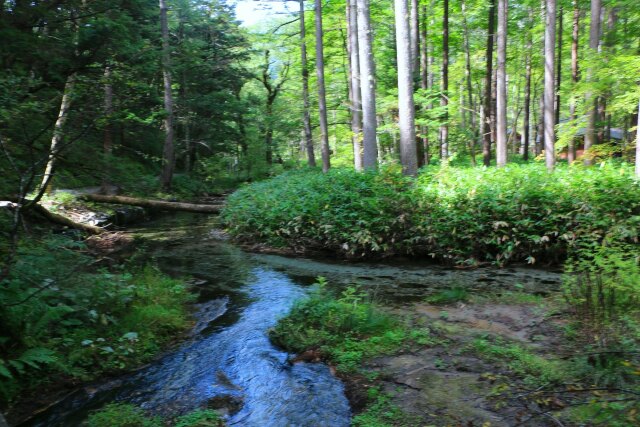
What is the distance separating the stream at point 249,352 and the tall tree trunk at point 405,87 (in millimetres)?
4035

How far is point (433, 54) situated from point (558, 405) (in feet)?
75.0

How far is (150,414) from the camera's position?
159 inches

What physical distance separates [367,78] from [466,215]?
5.98 metres

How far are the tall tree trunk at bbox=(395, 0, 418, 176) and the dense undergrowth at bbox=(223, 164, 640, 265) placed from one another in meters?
0.80

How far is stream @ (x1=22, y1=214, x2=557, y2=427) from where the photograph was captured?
4.11m

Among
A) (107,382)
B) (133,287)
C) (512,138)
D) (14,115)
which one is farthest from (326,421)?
(512,138)

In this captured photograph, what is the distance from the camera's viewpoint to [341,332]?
17.7 ft

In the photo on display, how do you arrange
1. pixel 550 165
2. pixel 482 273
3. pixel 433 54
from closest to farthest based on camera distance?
pixel 482 273 < pixel 550 165 < pixel 433 54

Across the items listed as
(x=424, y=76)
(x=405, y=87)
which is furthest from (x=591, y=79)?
(x=424, y=76)

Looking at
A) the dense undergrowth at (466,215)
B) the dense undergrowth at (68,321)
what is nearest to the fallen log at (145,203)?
the dense undergrowth at (466,215)

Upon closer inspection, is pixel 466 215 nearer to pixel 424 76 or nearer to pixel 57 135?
pixel 57 135

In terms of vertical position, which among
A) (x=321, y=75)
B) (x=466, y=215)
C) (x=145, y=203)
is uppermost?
(x=321, y=75)

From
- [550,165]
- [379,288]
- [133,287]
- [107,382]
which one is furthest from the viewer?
[550,165]

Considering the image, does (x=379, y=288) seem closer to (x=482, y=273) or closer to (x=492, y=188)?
(x=482, y=273)
